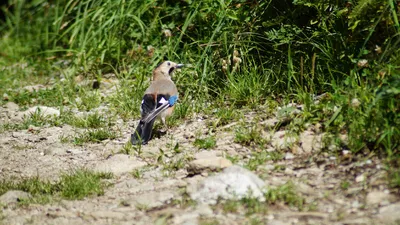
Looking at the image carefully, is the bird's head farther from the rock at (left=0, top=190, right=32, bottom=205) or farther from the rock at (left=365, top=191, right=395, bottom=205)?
the rock at (left=365, top=191, right=395, bottom=205)

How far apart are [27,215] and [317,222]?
214 centimetres

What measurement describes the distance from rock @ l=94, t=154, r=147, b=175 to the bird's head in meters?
1.60

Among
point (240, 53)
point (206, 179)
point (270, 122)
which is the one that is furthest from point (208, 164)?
point (240, 53)

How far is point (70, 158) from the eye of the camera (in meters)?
6.50

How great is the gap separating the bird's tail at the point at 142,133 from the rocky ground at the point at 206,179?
9 centimetres

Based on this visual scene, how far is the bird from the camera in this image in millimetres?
6699

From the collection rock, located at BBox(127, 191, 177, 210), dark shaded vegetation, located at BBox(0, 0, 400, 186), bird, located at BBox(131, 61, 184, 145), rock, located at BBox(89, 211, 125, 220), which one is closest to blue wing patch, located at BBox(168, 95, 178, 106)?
bird, located at BBox(131, 61, 184, 145)

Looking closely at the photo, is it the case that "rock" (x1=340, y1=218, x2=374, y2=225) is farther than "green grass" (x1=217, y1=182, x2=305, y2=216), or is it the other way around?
"green grass" (x1=217, y1=182, x2=305, y2=216)

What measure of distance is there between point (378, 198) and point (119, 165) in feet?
7.68

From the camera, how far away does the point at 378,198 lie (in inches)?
186

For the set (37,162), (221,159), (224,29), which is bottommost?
(37,162)

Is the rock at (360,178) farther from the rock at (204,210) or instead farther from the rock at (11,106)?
the rock at (11,106)

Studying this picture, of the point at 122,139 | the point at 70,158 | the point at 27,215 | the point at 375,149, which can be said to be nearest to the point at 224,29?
the point at 122,139

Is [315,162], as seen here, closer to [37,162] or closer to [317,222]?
[317,222]
